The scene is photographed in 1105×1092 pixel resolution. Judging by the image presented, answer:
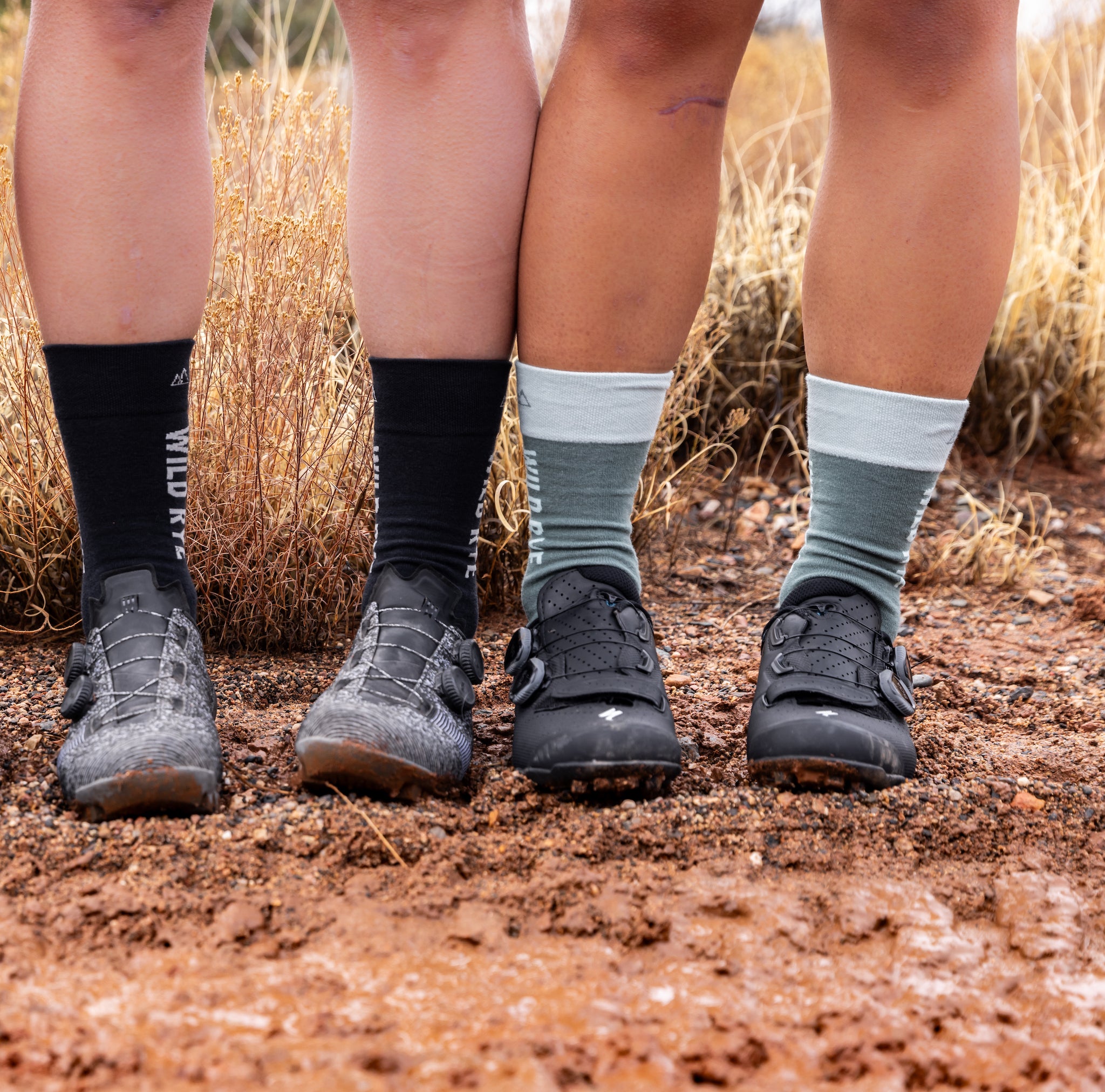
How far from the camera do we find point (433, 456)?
50.3 inches

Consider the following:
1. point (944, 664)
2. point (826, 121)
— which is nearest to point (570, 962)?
point (944, 664)

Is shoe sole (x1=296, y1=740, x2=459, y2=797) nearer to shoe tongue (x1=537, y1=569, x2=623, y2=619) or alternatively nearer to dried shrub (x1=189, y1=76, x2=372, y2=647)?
shoe tongue (x1=537, y1=569, x2=623, y2=619)

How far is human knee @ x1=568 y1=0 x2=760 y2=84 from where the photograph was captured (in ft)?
3.84

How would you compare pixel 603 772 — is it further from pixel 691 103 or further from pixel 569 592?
pixel 691 103

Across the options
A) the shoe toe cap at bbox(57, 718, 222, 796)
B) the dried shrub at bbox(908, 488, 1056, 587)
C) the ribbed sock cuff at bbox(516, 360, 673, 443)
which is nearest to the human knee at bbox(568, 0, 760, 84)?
the ribbed sock cuff at bbox(516, 360, 673, 443)

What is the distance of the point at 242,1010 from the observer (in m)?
0.89

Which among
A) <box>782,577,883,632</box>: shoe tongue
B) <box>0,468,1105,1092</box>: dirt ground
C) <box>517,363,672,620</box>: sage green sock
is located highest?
<box>517,363,672,620</box>: sage green sock

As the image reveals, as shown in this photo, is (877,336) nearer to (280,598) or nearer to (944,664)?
(944,664)

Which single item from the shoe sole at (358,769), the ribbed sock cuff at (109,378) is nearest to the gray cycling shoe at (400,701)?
the shoe sole at (358,769)

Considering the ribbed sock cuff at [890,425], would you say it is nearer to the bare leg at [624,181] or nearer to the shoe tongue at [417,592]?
the bare leg at [624,181]

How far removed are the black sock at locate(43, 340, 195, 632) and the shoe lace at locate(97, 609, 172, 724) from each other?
0.05 meters

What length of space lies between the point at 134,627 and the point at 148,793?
0.75 feet

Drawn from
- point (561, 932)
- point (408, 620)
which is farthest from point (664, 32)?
point (561, 932)

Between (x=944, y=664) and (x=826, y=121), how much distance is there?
138 inches
